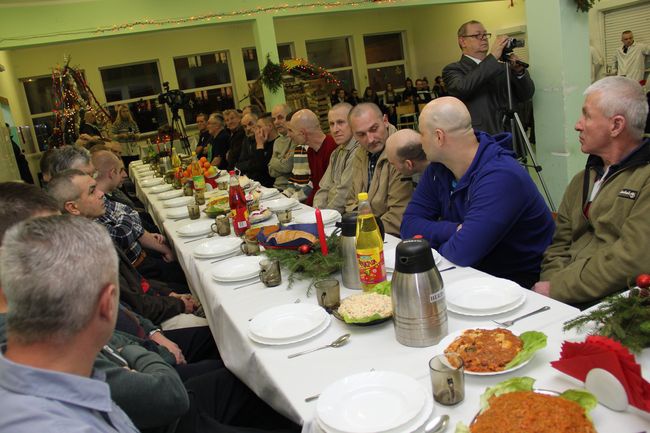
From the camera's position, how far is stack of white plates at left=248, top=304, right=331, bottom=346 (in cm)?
142

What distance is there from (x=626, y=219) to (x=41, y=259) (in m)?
1.72

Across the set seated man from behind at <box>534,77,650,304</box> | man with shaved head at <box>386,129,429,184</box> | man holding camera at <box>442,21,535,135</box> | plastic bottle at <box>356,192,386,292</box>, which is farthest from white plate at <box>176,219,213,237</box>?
man holding camera at <box>442,21,535,135</box>

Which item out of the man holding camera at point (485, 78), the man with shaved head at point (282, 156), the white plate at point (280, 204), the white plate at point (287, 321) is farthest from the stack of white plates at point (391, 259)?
the man with shaved head at point (282, 156)

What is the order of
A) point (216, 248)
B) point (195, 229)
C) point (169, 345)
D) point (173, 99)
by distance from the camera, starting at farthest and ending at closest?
point (173, 99) < point (195, 229) < point (216, 248) < point (169, 345)

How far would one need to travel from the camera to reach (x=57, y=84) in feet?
27.3

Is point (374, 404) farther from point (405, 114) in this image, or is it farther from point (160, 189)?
point (405, 114)

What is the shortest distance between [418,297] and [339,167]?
245cm

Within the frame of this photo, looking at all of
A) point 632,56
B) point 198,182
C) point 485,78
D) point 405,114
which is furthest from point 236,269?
point 405,114

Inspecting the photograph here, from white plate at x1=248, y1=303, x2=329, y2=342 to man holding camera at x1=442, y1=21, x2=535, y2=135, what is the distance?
2.98 meters

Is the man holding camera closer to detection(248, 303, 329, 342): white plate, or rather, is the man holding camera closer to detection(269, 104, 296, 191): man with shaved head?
detection(269, 104, 296, 191): man with shaved head

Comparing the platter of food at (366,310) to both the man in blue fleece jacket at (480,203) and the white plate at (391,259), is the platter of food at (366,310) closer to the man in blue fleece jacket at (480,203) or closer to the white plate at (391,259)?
the white plate at (391,259)

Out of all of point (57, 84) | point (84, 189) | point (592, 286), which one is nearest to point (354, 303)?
point (592, 286)

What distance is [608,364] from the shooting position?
92 centimetres

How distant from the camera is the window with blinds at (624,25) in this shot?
9.05 m
